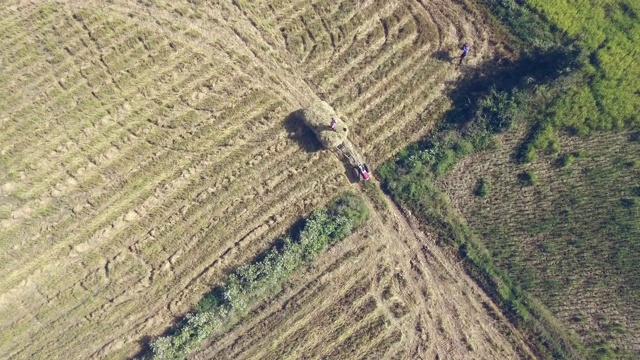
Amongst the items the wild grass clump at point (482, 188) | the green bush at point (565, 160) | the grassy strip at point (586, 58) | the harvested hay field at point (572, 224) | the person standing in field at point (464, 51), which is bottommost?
the harvested hay field at point (572, 224)

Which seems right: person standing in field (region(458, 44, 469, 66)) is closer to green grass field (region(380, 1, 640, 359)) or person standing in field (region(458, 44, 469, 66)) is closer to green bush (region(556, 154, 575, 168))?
green grass field (region(380, 1, 640, 359))

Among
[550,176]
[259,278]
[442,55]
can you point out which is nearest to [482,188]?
[550,176]

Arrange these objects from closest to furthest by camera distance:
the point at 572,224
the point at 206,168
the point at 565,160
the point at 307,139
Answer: the point at 572,224 → the point at 565,160 → the point at 206,168 → the point at 307,139

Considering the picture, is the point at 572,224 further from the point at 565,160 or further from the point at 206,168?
the point at 206,168

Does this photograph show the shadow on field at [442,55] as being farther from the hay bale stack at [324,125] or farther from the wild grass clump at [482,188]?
the wild grass clump at [482,188]

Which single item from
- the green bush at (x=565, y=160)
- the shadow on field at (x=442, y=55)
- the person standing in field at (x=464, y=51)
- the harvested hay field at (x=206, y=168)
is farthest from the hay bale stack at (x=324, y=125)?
the green bush at (x=565, y=160)

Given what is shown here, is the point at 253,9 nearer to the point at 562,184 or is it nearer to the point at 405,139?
the point at 405,139

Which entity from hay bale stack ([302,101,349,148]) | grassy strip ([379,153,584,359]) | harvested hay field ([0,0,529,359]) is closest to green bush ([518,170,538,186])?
grassy strip ([379,153,584,359])
